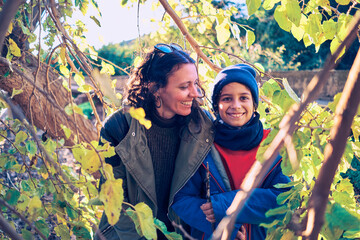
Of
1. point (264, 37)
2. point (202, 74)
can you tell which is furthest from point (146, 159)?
point (264, 37)

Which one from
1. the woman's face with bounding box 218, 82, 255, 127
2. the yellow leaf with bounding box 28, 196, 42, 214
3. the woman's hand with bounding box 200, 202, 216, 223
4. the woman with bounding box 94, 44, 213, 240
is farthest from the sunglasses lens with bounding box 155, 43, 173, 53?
the yellow leaf with bounding box 28, 196, 42, 214

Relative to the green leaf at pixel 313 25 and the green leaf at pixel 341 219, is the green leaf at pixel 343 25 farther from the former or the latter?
the green leaf at pixel 341 219

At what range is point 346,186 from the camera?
1672 mm

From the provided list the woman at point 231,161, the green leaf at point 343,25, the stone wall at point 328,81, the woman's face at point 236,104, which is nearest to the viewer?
the green leaf at point 343,25

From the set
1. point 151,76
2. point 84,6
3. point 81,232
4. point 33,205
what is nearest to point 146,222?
point 33,205

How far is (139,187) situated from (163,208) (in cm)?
19

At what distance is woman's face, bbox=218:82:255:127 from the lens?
1.95 meters

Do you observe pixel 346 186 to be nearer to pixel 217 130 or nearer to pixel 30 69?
pixel 217 130

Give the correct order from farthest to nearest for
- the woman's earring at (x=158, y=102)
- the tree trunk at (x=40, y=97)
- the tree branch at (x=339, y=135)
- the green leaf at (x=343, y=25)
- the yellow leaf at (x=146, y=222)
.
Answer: the tree trunk at (x=40, y=97)
the woman's earring at (x=158, y=102)
the green leaf at (x=343, y=25)
the yellow leaf at (x=146, y=222)
the tree branch at (x=339, y=135)

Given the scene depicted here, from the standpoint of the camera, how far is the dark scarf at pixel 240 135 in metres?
1.92

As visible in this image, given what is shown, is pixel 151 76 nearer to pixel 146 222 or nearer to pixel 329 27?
pixel 329 27

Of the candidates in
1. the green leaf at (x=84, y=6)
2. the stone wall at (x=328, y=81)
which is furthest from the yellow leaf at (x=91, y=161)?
the stone wall at (x=328, y=81)

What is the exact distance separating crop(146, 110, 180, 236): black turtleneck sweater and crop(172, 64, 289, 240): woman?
7.4 inches

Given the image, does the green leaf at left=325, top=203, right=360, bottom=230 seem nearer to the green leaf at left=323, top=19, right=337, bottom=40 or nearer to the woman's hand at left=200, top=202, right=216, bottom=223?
the woman's hand at left=200, top=202, right=216, bottom=223
